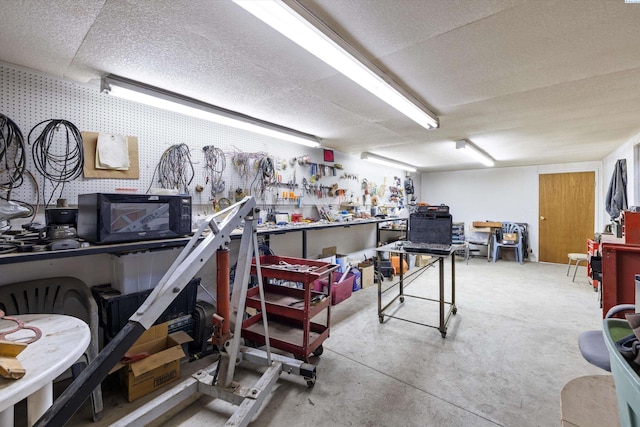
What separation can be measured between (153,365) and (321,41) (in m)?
2.42

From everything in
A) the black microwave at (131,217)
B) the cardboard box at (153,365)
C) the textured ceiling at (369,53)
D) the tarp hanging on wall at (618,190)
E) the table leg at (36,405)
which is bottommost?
the cardboard box at (153,365)

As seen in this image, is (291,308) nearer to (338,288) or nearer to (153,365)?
(153,365)

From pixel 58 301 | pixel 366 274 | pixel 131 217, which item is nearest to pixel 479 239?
pixel 366 274

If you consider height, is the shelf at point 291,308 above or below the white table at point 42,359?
below

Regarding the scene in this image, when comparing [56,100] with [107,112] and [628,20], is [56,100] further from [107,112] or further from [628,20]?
[628,20]

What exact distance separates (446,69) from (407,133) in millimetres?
1818

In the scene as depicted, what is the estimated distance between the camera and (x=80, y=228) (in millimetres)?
2031

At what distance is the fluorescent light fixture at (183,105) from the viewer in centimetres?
212

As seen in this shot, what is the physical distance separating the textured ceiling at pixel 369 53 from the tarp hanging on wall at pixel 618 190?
174cm

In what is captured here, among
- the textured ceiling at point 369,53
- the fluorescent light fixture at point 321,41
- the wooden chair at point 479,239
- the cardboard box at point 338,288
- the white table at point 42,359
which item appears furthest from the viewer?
the wooden chair at point 479,239

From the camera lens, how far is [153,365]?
6.49 feet

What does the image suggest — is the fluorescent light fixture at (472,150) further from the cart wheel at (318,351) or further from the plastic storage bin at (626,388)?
the plastic storage bin at (626,388)

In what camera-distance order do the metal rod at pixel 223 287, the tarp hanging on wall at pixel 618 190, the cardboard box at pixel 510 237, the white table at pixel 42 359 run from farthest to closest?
1. the cardboard box at pixel 510 237
2. the tarp hanging on wall at pixel 618 190
3. the metal rod at pixel 223 287
4. the white table at pixel 42 359

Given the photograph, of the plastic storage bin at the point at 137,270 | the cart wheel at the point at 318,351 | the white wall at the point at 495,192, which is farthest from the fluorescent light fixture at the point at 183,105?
the white wall at the point at 495,192
